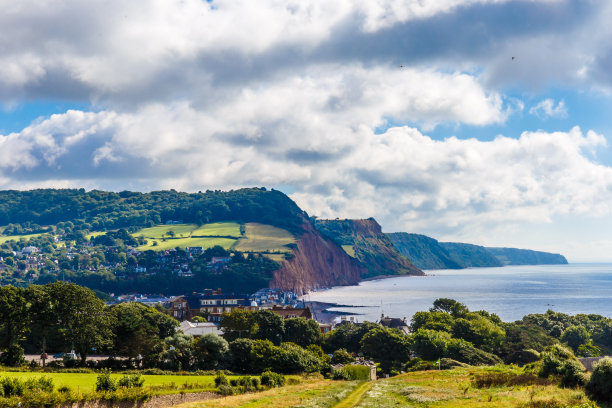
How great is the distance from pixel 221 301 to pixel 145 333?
11653 cm

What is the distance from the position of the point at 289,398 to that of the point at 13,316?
3718cm

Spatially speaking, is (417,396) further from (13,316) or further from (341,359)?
(13,316)

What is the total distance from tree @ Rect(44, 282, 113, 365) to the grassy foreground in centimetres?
2697

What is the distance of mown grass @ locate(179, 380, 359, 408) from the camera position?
4109 cm

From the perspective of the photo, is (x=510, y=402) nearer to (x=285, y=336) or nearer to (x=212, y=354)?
(x=212, y=354)

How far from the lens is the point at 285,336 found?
95.8 meters

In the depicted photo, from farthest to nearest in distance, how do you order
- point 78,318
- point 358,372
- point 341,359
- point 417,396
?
1. point 341,359
2. point 358,372
3. point 78,318
4. point 417,396

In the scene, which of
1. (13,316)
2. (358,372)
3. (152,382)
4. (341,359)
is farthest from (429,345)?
(13,316)

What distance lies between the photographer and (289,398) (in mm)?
44219

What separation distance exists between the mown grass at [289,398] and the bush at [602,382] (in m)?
19.8

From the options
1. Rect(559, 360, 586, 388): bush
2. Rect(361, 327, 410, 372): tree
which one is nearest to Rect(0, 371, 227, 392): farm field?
Rect(559, 360, 586, 388): bush

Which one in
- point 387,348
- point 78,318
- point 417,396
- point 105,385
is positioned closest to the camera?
point 105,385

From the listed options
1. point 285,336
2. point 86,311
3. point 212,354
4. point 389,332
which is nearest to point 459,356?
point 389,332

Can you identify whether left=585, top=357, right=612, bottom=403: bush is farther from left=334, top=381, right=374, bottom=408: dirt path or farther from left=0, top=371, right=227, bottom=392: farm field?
left=0, top=371, right=227, bottom=392: farm field
